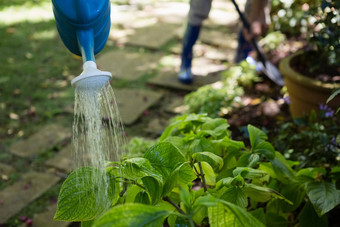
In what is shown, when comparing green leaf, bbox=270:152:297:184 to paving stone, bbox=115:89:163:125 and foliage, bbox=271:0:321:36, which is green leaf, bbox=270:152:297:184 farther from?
foliage, bbox=271:0:321:36

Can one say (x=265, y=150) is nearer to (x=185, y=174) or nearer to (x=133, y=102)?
(x=185, y=174)

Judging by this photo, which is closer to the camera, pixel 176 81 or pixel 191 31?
pixel 191 31

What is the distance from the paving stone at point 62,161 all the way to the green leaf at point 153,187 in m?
1.78

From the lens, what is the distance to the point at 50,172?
295 cm

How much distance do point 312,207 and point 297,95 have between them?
140cm

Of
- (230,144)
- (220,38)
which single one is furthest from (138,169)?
(220,38)

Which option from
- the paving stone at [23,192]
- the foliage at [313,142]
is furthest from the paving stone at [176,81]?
the foliage at [313,142]

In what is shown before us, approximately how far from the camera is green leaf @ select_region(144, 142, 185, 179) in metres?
1.35

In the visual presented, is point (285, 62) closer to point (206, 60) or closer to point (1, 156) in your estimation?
point (206, 60)

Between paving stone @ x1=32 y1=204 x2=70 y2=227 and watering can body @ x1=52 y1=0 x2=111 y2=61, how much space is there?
1.28m

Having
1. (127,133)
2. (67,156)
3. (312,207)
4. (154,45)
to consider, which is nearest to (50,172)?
(67,156)

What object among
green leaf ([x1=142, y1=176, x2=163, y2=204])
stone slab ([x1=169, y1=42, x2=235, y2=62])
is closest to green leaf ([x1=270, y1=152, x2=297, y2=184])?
green leaf ([x1=142, y1=176, x2=163, y2=204])

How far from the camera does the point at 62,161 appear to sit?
10.0ft

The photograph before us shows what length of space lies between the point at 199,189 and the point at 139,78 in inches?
110
